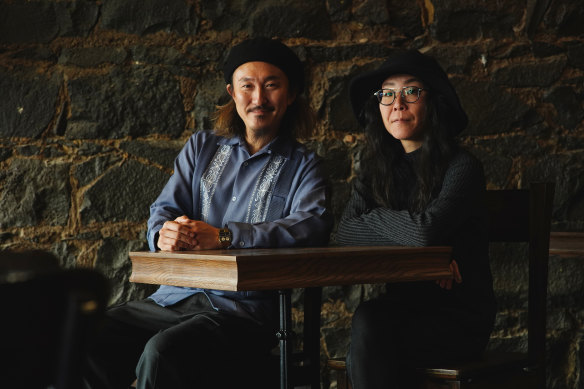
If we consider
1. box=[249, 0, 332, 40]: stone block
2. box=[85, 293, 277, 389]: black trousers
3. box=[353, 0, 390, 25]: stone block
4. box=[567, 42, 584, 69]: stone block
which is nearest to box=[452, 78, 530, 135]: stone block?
box=[567, 42, 584, 69]: stone block

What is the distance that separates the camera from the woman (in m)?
2.41

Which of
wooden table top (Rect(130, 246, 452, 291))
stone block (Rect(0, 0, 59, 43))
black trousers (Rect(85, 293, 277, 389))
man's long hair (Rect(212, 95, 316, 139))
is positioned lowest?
black trousers (Rect(85, 293, 277, 389))

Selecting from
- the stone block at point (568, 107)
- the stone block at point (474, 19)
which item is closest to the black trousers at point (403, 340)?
the stone block at point (568, 107)

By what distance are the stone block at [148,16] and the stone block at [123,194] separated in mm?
664

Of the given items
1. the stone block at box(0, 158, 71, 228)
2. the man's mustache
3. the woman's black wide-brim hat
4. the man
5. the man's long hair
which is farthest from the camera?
the stone block at box(0, 158, 71, 228)

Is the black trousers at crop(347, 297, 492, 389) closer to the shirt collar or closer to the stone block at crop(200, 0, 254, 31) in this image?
the shirt collar

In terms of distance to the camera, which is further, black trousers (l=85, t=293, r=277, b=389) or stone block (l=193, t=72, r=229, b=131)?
stone block (l=193, t=72, r=229, b=131)

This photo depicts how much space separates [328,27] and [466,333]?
1865 millimetres

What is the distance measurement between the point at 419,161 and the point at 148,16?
1669 mm

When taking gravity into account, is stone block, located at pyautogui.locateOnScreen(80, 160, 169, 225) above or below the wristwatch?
above

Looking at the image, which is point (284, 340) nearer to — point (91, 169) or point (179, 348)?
Result: point (179, 348)

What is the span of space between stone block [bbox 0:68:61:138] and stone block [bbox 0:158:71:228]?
154 mm

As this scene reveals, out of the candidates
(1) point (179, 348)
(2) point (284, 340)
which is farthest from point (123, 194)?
(2) point (284, 340)

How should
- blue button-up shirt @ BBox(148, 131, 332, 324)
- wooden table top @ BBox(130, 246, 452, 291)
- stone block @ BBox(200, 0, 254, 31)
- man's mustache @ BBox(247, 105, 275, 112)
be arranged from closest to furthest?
wooden table top @ BBox(130, 246, 452, 291) → blue button-up shirt @ BBox(148, 131, 332, 324) → man's mustache @ BBox(247, 105, 275, 112) → stone block @ BBox(200, 0, 254, 31)
